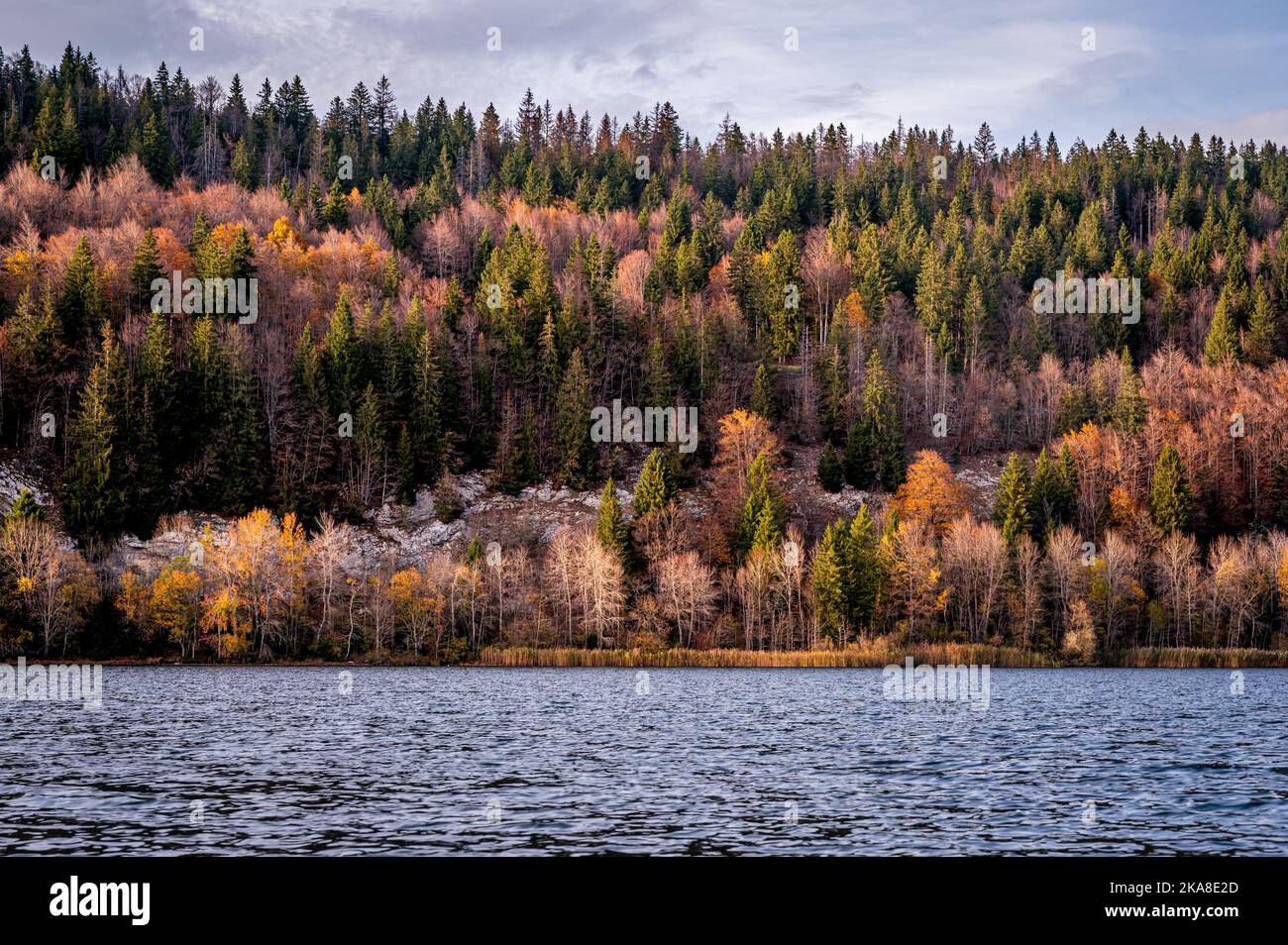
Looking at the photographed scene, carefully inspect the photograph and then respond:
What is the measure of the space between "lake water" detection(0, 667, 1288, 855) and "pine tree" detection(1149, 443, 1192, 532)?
2368 inches

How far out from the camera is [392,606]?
95000mm

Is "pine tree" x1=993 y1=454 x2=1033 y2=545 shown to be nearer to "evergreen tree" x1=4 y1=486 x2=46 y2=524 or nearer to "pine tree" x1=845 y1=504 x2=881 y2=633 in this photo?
"pine tree" x1=845 y1=504 x2=881 y2=633

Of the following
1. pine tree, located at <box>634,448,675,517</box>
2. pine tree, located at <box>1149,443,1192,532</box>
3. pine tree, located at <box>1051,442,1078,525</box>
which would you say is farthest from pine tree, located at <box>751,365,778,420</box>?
pine tree, located at <box>1149,443,1192,532</box>

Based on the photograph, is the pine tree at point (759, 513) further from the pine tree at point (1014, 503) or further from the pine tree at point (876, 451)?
the pine tree at point (1014, 503)

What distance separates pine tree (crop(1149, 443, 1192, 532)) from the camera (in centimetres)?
11706

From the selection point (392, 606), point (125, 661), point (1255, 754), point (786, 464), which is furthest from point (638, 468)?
point (1255, 754)

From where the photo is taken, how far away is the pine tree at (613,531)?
343 ft

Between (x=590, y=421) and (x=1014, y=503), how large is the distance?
47150 millimetres

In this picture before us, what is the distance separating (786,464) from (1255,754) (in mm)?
97576

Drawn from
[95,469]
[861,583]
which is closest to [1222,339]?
[861,583]

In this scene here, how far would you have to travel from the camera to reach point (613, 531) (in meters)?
105
